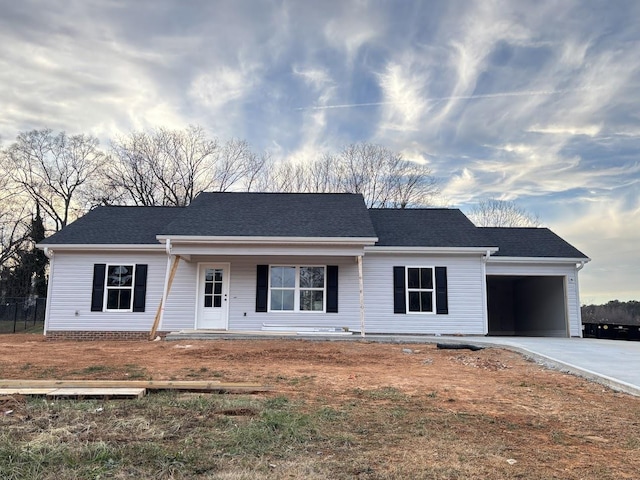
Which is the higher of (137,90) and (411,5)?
(411,5)

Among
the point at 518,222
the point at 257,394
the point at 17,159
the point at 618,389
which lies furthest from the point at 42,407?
the point at 518,222

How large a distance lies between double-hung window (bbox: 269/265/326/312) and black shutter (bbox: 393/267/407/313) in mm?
2291

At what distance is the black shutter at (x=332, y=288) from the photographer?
14320 mm

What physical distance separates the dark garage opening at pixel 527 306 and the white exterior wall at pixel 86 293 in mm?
12147

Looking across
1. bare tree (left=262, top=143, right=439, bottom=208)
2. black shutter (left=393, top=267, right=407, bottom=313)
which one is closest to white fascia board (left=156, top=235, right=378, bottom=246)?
black shutter (left=393, top=267, right=407, bottom=313)

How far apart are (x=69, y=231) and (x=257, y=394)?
12.3 meters

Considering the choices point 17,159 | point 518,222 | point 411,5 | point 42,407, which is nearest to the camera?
point 42,407

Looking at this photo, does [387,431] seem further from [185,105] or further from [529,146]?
[529,146]

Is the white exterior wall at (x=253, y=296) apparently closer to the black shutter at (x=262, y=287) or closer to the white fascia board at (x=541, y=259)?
the black shutter at (x=262, y=287)

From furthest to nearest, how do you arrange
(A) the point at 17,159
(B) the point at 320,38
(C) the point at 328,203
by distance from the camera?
1. (A) the point at 17,159
2. (C) the point at 328,203
3. (B) the point at 320,38

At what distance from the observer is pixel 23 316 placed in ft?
74.2

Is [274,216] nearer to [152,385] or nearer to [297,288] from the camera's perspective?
[297,288]

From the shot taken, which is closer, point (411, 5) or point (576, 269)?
point (411, 5)

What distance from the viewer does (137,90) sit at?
15930mm
